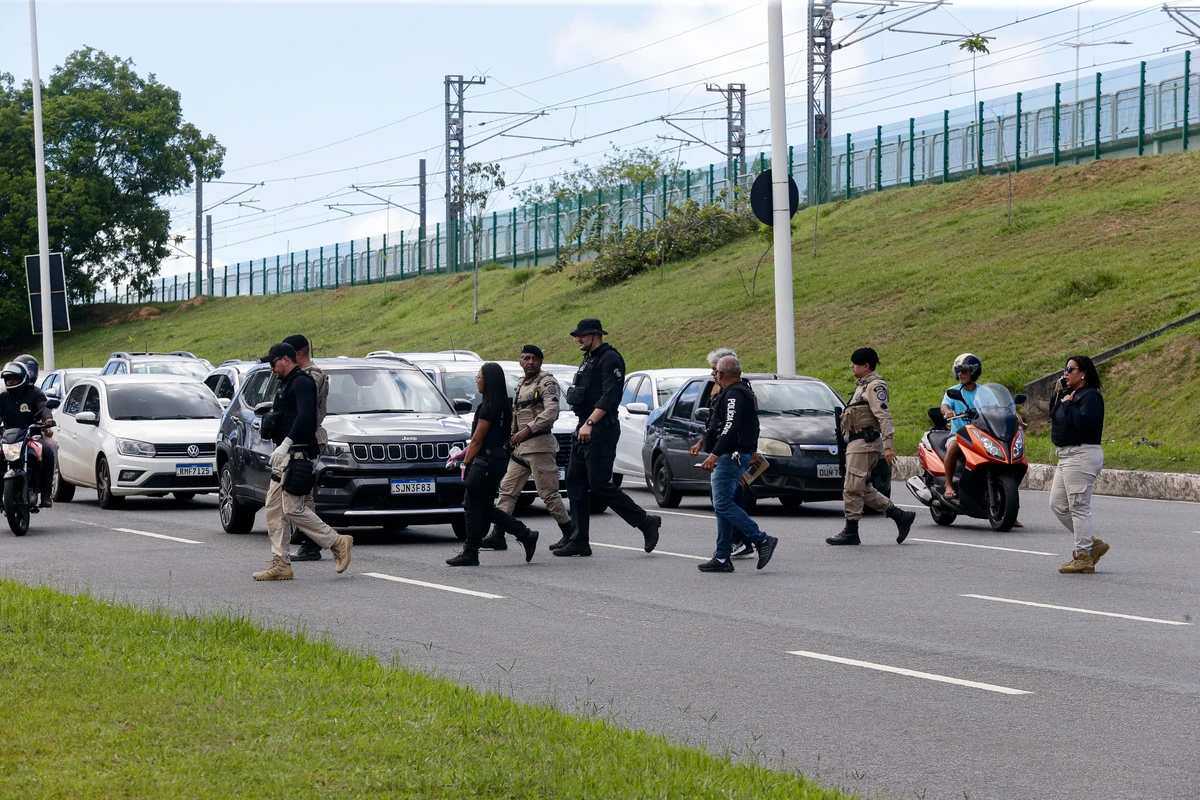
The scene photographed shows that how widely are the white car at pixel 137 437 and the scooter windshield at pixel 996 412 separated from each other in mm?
8967

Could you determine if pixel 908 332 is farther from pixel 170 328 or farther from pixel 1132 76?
pixel 170 328

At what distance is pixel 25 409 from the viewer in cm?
1614

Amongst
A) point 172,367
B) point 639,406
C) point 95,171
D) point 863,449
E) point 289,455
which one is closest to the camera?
point 289,455

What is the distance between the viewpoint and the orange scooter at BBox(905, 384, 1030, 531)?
15539mm

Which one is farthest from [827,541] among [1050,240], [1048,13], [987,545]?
[1048,13]

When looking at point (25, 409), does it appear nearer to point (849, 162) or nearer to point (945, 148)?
point (945, 148)

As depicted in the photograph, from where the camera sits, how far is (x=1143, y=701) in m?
7.50

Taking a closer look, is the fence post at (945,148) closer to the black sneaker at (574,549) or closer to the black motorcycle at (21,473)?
the black motorcycle at (21,473)

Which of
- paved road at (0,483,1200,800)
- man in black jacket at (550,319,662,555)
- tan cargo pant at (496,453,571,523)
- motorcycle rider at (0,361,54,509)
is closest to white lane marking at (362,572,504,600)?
paved road at (0,483,1200,800)

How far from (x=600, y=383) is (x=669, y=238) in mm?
39701

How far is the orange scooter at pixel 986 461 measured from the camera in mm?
15539

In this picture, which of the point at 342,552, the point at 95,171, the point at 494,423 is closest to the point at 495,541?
the point at 494,423

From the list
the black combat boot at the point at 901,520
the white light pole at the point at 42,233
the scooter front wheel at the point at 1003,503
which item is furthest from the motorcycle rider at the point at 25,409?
the white light pole at the point at 42,233

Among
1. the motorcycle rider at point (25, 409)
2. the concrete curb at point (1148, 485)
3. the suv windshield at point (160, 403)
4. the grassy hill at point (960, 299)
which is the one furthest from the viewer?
the grassy hill at point (960, 299)
